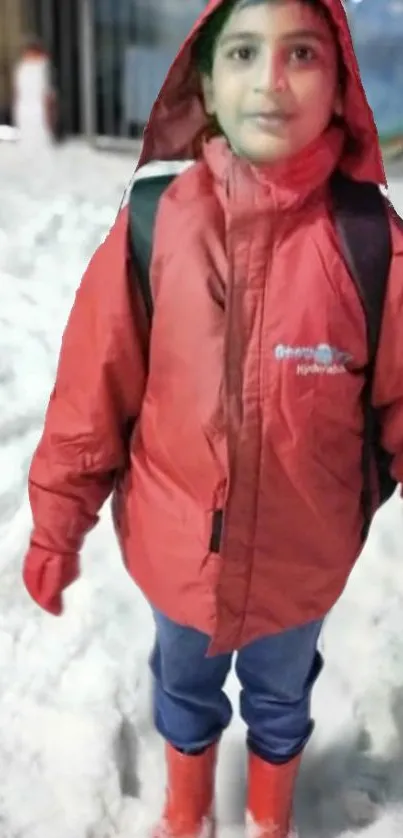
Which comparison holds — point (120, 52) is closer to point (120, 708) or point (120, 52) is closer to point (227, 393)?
point (120, 708)

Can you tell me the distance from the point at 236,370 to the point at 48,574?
278mm

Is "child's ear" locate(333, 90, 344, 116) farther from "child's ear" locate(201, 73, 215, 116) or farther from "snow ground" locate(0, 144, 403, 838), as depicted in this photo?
"snow ground" locate(0, 144, 403, 838)

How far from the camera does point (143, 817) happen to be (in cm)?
109

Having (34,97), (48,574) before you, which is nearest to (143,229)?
(48,574)

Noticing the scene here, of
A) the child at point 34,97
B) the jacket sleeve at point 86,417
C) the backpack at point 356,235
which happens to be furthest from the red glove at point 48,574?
the child at point 34,97

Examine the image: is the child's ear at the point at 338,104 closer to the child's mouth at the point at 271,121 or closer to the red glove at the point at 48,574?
the child's mouth at the point at 271,121

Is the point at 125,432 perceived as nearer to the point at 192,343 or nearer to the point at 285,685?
the point at 192,343

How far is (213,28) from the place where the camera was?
0.74 m

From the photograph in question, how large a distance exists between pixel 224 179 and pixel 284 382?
162 mm

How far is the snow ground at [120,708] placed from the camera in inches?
43.1

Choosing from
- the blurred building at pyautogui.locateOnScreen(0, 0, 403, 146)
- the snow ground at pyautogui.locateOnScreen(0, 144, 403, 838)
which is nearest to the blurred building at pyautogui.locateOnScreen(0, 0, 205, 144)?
the blurred building at pyautogui.locateOnScreen(0, 0, 403, 146)

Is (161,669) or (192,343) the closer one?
(192,343)

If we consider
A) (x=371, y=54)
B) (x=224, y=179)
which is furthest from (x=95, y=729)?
(x=371, y=54)

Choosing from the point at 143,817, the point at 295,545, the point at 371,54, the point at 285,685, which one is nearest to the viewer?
the point at 295,545
